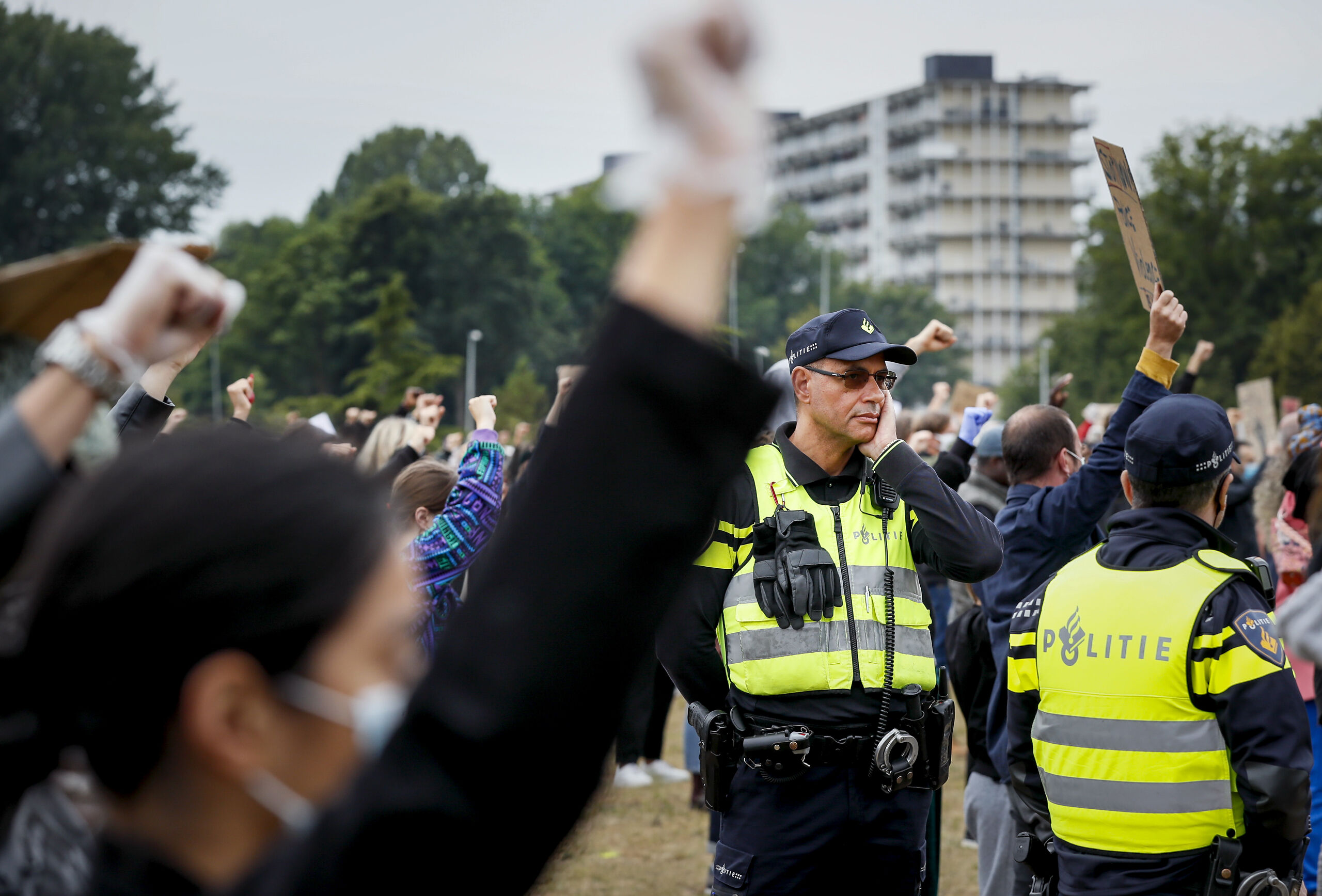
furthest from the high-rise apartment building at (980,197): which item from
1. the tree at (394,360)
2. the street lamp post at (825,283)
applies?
the tree at (394,360)

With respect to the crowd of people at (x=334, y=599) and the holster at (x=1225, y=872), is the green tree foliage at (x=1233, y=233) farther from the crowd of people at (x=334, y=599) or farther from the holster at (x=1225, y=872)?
the crowd of people at (x=334, y=599)

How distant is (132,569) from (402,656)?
0.25m

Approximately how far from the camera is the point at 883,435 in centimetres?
426

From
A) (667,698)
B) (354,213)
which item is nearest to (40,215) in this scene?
(354,213)

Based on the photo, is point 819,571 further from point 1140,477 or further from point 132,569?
point 132,569

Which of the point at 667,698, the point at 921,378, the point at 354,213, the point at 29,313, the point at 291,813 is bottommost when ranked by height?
the point at 667,698

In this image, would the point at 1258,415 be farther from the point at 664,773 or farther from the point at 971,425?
the point at 971,425

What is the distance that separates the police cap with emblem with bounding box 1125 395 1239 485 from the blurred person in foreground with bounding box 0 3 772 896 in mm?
2767

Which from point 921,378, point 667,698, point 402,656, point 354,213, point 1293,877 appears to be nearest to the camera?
point 402,656

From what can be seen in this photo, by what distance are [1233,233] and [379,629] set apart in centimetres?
5136

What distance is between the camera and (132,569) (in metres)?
1.05

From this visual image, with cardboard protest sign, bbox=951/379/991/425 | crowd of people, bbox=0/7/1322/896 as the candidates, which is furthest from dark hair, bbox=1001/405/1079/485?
cardboard protest sign, bbox=951/379/991/425

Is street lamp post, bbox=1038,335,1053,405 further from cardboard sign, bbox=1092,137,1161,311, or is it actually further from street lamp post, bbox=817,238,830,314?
cardboard sign, bbox=1092,137,1161,311

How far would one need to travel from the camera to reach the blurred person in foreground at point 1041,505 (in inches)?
164
